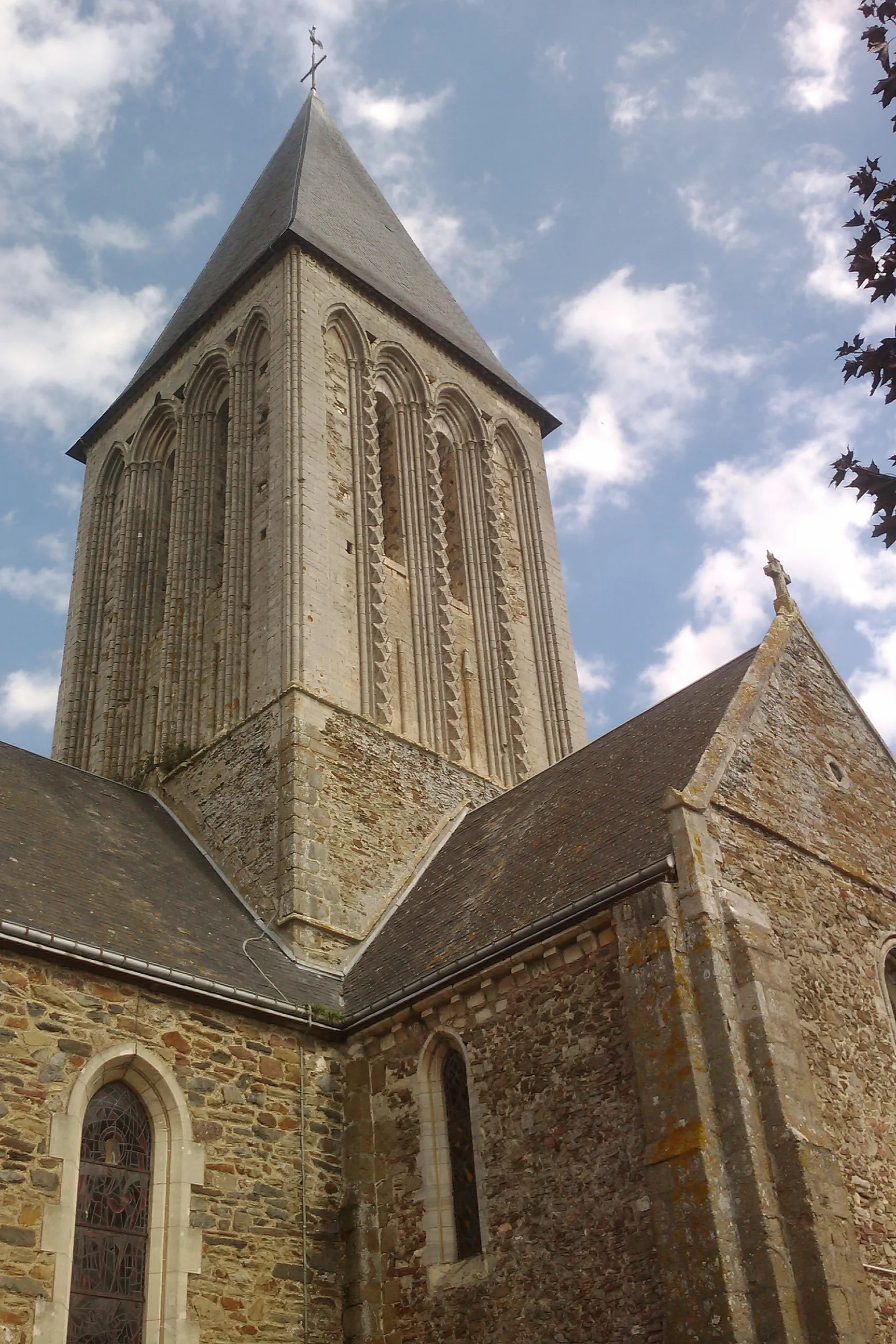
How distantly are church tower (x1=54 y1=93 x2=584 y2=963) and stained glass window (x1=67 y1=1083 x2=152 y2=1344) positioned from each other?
10.8 ft

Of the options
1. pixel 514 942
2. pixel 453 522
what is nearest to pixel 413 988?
pixel 514 942

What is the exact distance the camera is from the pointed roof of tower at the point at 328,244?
66.6ft

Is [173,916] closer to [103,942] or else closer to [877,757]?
[103,942]

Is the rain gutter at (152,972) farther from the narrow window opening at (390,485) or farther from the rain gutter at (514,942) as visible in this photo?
the narrow window opening at (390,485)

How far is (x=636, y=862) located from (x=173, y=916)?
14.7ft

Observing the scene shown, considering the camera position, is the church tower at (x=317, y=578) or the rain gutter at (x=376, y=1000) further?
the church tower at (x=317, y=578)

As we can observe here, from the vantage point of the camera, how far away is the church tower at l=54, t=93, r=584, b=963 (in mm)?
15031

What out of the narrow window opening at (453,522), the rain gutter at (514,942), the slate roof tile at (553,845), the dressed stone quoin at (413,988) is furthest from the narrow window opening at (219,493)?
the rain gutter at (514,942)

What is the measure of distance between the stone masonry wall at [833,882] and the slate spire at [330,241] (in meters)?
10.1

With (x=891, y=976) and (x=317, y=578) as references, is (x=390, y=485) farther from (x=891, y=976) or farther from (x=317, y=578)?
(x=891, y=976)

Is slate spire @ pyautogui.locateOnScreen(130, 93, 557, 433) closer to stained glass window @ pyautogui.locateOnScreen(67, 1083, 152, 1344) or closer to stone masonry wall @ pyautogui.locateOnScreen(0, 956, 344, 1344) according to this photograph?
stone masonry wall @ pyautogui.locateOnScreen(0, 956, 344, 1344)

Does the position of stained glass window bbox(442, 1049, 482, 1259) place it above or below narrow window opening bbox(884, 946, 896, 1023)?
below

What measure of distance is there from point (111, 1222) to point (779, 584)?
8836mm

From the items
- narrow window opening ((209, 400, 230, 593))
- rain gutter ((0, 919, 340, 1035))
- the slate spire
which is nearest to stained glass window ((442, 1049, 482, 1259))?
rain gutter ((0, 919, 340, 1035))
